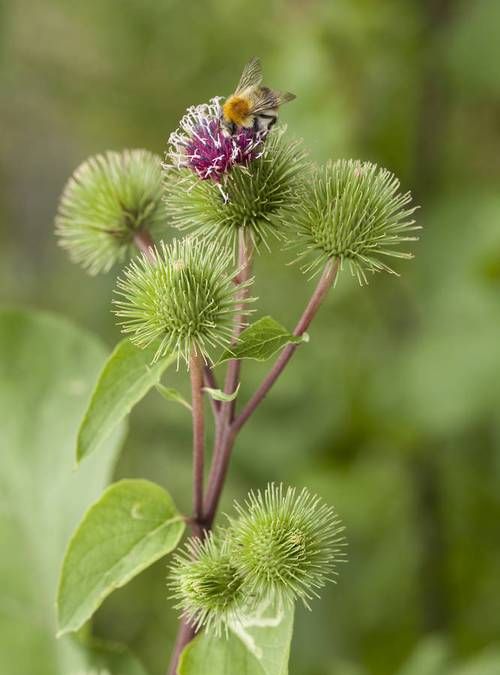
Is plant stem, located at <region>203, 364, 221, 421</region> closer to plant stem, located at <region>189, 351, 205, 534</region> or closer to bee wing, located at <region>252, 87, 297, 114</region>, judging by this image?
plant stem, located at <region>189, 351, 205, 534</region>

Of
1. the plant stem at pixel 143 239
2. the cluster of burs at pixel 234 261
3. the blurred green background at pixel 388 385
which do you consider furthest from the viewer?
the blurred green background at pixel 388 385

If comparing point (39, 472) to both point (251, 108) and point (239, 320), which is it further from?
point (251, 108)

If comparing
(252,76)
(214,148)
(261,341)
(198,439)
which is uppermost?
(252,76)

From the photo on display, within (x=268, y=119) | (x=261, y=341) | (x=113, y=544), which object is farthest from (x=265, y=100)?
(x=113, y=544)

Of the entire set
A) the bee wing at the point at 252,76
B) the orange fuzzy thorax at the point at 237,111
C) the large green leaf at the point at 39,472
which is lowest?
the large green leaf at the point at 39,472

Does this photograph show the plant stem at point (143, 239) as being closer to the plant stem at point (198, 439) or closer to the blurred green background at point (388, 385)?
the plant stem at point (198, 439)

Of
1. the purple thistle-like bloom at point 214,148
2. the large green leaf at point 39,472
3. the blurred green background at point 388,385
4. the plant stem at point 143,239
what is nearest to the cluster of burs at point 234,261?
the purple thistle-like bloom at point 214,148

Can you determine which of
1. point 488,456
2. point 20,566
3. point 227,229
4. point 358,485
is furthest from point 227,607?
point 488,456
